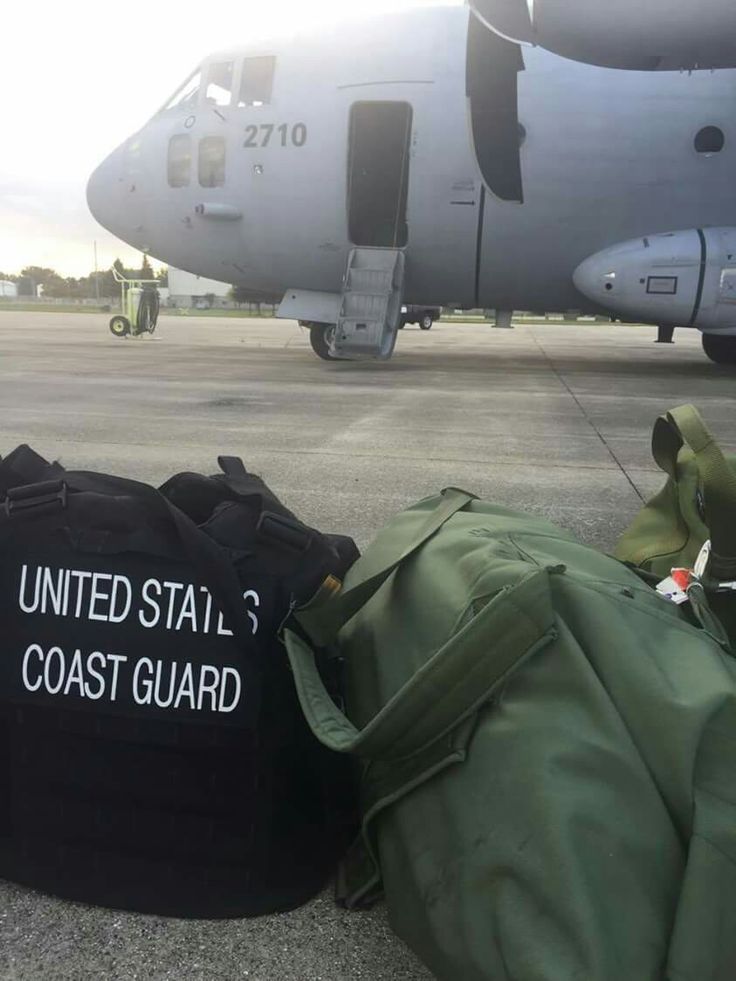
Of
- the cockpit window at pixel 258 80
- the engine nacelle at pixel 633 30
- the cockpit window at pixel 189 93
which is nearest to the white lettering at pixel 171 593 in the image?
the engine nacelle at pixel 633 30

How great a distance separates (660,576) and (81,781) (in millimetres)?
1246

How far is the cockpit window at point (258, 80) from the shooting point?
916 centimetres

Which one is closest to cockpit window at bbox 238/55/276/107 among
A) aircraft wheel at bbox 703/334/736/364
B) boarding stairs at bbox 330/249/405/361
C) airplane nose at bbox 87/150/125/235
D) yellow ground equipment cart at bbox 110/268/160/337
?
airplane nose at bbox 87/150/125/235

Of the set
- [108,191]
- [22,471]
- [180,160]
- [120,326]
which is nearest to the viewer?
[22,471]

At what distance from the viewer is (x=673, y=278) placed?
8.45 m

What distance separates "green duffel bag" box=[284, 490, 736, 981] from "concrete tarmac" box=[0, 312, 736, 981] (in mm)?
204

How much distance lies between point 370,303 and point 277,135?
2.09 meters

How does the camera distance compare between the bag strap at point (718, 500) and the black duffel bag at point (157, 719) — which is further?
the bag strap at point (718, 500)

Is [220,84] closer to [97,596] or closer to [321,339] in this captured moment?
[321,339]

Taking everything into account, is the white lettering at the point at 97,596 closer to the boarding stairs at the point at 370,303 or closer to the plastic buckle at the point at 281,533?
the plastic buckle at the point at 281,533

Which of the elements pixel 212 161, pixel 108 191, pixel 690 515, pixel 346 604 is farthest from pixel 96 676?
pixel 108 191

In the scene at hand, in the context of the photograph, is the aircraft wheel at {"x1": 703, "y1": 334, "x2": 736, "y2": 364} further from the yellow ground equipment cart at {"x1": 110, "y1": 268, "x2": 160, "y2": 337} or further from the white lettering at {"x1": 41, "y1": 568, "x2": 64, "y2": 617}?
the white lettering at {"x1": 41, "y1": 568, "x2": 64, "y2": 617}

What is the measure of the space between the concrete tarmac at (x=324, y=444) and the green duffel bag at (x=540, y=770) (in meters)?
0.20

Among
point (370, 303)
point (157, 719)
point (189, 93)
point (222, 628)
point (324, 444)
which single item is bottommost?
point (324, 444)
